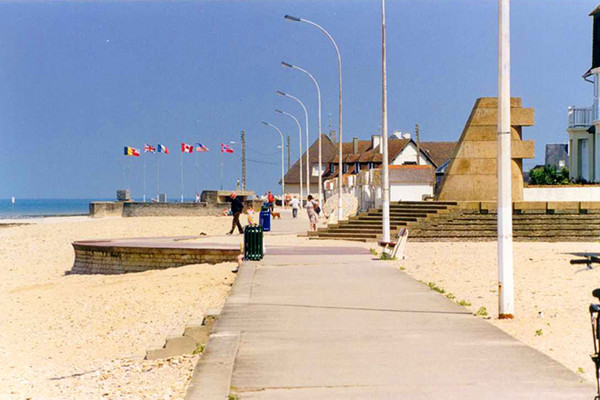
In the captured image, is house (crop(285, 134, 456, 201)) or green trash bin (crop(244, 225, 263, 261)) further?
house (crop(285, 134, 456, 201))

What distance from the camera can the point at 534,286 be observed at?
1822 centimetres

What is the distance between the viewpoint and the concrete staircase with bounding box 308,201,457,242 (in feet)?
112

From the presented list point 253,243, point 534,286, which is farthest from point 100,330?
point 534,286

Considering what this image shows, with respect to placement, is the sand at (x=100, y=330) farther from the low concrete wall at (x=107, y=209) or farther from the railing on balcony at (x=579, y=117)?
the low concrete wall at (x=107, y=209)

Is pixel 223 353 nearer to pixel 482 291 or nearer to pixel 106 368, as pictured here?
pixel 106 368

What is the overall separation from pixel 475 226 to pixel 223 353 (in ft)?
81.1

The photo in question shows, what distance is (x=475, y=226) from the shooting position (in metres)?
33.6

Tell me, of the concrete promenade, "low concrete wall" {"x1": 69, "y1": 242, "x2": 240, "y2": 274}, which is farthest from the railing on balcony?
the concrete promenade

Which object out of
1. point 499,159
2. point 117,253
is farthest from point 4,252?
point 499,159

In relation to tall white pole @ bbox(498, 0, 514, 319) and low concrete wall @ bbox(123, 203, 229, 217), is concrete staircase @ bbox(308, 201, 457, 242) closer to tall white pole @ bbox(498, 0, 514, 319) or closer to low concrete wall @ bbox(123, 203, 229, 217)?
tall white pole @ bbox(498, 0, 514, 319)

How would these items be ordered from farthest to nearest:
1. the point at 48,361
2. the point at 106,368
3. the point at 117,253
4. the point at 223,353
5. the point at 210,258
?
1. the point at 117,253
2. the point at 210,258
3. the point at 48,361
4. the point at 106,368
5. the point at 223,353

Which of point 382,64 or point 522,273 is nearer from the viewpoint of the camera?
point 522,273

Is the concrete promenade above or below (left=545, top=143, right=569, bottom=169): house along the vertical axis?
below

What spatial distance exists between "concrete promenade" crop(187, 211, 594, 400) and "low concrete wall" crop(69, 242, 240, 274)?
34.2 feet
